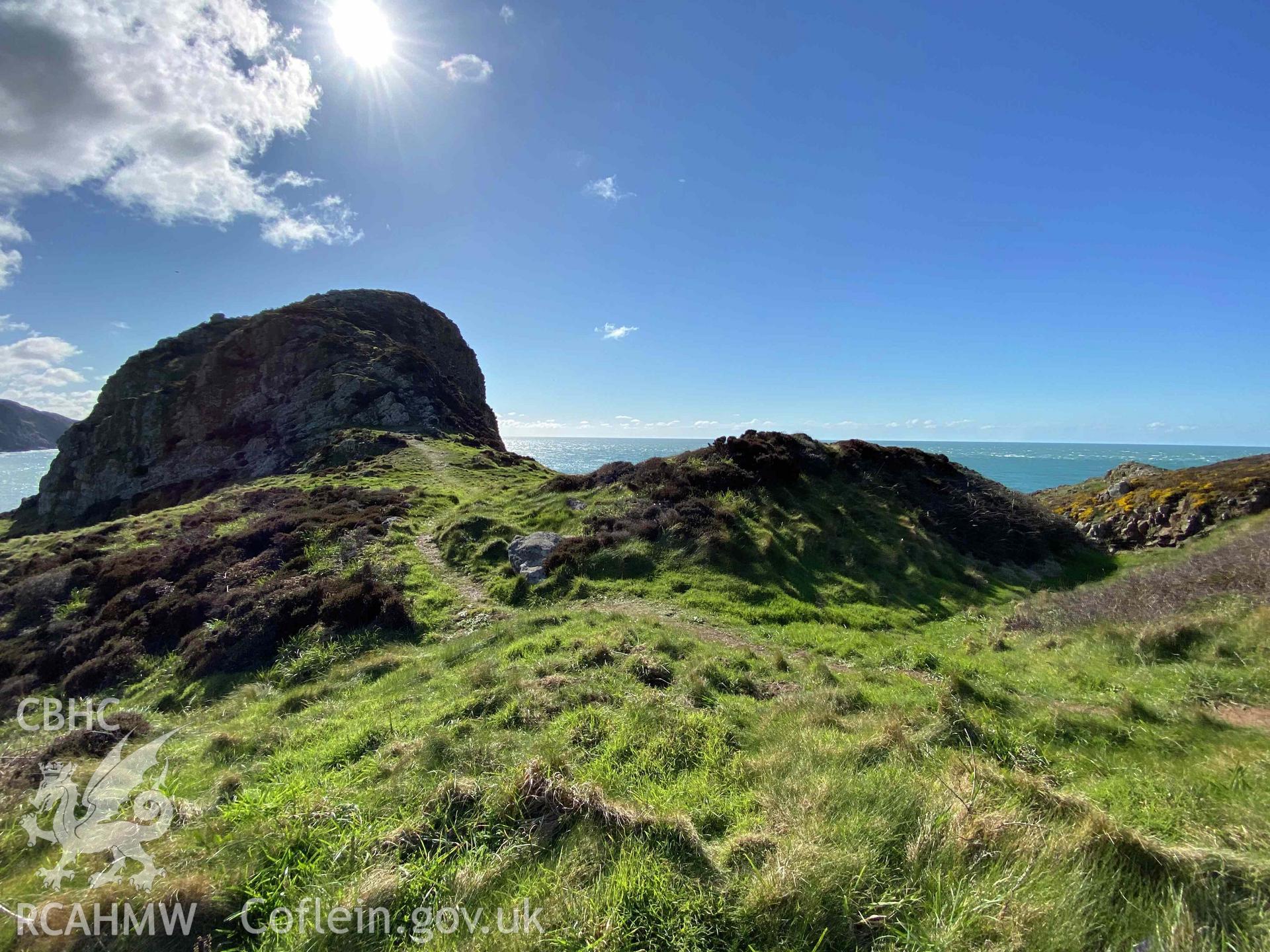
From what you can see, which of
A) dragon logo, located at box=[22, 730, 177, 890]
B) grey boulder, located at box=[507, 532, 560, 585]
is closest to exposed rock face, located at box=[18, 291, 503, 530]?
grey boulder, located at box=[507, 532, 560, 585]

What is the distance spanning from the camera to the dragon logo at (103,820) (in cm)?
415

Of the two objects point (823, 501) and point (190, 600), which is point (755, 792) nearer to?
point (823, 501)

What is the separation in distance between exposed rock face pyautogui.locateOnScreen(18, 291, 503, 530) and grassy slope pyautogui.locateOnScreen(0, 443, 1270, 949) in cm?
4765

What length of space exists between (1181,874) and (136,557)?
32.4 metres

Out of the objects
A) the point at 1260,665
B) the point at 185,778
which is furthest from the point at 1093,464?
the point at 185,778

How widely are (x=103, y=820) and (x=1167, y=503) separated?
4266 centimetres

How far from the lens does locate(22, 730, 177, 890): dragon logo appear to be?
4152mm

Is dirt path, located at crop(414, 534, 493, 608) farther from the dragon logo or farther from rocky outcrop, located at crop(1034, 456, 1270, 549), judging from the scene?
rocky outcrop, located at crop(1034, 456, 1270, 549)

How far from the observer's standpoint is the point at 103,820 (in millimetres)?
4871

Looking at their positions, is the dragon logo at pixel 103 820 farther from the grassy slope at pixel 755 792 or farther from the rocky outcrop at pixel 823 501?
the rocky outcrop at pixel 823 501

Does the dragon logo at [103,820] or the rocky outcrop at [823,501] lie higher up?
the rocky outcrop at [823,501]

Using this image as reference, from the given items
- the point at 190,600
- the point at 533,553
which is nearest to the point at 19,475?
the point at 190,600

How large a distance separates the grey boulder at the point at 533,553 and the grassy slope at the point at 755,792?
18.1 feet

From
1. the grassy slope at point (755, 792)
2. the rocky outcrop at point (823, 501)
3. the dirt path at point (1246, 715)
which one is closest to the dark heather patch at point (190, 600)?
the grassy slope at point (755, 792)
